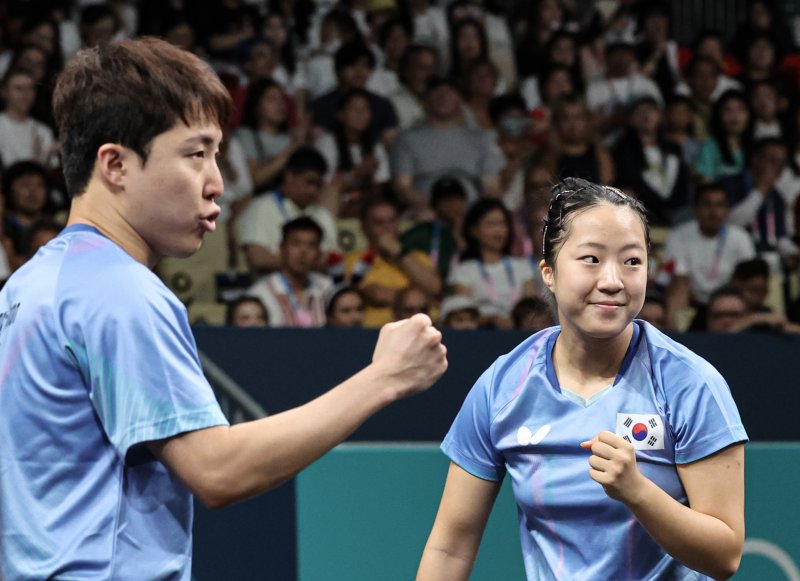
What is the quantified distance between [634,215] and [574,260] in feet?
0.52

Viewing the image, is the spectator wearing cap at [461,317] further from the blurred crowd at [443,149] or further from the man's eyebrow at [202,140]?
the man's eyebrow at [202,140]

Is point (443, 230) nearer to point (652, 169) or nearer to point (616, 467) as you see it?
point (652, 169)

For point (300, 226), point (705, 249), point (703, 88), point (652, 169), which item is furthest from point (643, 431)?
point (703, 88)

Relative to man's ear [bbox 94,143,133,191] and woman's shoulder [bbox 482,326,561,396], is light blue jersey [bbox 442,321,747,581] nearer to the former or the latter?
woman's shoulder [bbox 482,326,561,396]

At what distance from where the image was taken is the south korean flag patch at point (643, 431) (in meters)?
2.30

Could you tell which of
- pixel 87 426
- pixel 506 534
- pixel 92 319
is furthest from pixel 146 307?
pixel 506 534

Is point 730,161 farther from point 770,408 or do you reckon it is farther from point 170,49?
point 170,49

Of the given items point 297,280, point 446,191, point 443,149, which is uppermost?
point 443,149

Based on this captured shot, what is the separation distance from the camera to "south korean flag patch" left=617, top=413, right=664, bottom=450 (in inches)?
90.7

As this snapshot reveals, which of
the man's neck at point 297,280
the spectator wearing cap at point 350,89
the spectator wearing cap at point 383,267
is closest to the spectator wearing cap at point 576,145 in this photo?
the spectator wearing cap at point 350,89

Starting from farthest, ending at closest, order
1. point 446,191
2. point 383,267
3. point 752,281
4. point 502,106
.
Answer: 1. point 502,106
2. point 446,191
3. point 752,281
4. point 383,267

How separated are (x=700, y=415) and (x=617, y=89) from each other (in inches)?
262

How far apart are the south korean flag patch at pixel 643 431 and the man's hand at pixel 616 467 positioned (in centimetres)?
17

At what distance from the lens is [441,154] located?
7.64 m
